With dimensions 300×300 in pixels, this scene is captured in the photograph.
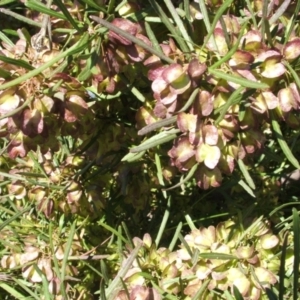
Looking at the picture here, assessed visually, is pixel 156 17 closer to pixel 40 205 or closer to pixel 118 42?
pixel 118 42

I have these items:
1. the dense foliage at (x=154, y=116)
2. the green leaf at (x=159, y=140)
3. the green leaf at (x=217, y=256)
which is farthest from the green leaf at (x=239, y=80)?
the green leaf at (x=217, y=256)

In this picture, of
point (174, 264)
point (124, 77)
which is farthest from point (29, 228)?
point (124, 77)

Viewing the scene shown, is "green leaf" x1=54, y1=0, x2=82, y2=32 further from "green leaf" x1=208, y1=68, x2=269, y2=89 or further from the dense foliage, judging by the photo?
"green leaf" x1=208, y1=68, x2=269, y2=89

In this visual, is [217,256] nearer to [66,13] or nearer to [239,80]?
[239,80]

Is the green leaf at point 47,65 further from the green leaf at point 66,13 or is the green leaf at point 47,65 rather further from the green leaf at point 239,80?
the green leaf at point 239,80

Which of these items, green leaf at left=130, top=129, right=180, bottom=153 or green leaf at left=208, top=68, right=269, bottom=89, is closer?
green leaf at left=208, top=68, right=269, bottom=89

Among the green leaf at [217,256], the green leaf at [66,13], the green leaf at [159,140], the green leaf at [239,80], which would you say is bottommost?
the green leaf at [217,256]

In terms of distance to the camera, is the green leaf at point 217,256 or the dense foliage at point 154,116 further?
the green leaf at point 217,256

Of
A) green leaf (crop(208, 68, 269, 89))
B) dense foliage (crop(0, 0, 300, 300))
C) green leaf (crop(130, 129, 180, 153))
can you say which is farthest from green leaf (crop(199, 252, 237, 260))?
green leaf (crop(208, 68, 269, 89))
